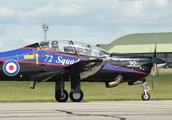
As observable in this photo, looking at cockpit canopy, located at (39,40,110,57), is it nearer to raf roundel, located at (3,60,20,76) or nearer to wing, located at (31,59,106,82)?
wing, located at (31,59,106,82)

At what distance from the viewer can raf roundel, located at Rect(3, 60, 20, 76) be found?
21266 millimetres

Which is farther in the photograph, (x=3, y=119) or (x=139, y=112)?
(x=139, y=112)

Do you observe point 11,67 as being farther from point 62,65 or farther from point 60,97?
point 60,97

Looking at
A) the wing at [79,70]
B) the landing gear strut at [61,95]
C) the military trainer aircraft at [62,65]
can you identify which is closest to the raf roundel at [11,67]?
the military trainer aircraft at [62,65]

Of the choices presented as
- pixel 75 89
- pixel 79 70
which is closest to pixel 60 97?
pixel 75 89

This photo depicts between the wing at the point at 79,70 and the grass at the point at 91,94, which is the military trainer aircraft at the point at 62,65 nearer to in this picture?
the wing at the point at 79,70

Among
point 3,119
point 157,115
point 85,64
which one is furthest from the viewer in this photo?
point 85,64

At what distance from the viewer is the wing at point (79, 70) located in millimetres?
20672

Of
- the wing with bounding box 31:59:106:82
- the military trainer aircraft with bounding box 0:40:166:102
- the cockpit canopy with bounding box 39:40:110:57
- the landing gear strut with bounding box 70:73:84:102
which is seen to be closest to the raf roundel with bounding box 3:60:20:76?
the military trainer aircraft with bounding box 0:40:166:102

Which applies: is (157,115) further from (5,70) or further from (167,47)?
(167,47)

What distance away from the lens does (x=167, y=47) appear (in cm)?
12500

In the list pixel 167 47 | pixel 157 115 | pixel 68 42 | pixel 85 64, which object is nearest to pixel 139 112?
pixel 157 115

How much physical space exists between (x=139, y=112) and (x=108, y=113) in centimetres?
99

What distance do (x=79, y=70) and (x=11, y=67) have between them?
9.81 feet
